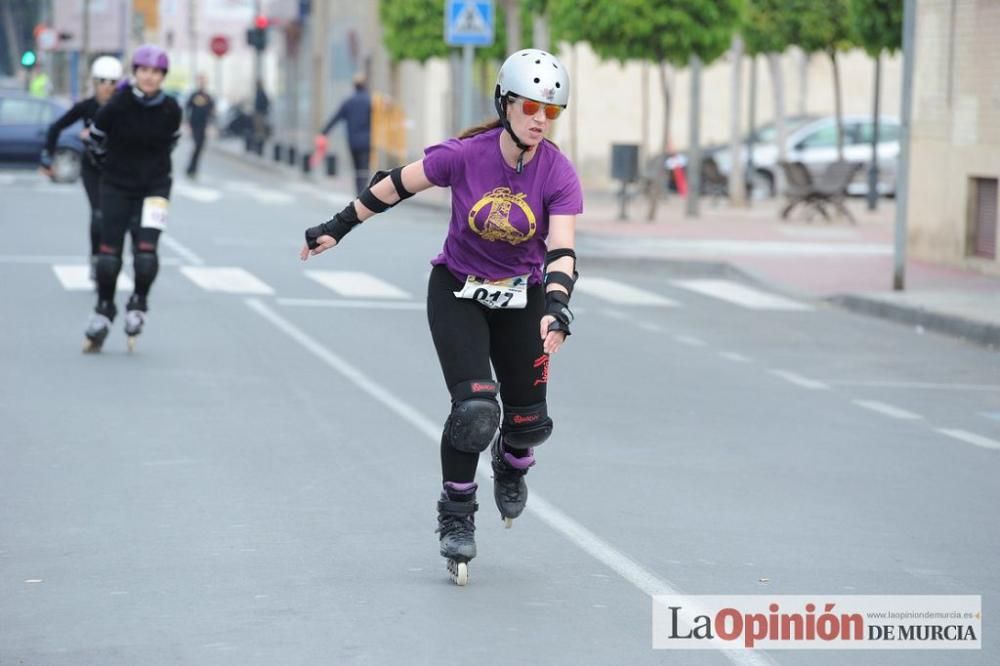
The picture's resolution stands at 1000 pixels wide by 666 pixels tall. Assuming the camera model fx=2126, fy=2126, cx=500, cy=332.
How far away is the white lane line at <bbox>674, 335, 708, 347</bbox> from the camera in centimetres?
1519

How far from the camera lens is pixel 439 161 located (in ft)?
23.0

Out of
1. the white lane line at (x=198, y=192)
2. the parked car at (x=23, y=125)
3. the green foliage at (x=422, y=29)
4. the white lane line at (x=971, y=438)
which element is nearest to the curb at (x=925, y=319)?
the white lane line at (x=971, y=438)

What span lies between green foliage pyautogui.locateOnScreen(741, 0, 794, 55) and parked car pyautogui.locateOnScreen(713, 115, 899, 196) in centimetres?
385

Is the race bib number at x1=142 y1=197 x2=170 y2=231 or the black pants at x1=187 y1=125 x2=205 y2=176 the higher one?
the race bib number at x1=142 y1=197 x2=170 y2=231

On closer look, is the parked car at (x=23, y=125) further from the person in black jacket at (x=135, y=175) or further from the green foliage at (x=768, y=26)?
the person in black jacket at (x=135, y=175)

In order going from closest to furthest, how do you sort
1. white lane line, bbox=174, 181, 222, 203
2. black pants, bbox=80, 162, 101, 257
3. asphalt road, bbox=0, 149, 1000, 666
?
asphalt road, bbox=0, 149, 1000, 666, black pants, bbox=80, 162, 101, 257, white lane line, bbox=174, 181, 222, 203

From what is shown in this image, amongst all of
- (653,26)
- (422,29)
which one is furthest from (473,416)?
(422,29)

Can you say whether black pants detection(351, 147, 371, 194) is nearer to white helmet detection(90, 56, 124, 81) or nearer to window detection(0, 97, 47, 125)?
window detection(0, 97, 47, 125)

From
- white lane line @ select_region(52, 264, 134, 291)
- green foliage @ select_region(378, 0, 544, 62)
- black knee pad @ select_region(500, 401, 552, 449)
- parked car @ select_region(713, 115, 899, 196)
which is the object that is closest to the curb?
white lane line @ select_region(52, 264, 134, 291)

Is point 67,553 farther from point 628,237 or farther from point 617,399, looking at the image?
point 628,237

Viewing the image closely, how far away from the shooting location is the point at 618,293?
762 inches

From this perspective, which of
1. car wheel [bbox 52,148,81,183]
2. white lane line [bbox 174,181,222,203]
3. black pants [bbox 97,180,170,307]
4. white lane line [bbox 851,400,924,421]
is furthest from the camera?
car wheel [bbox 52,148,81,183]

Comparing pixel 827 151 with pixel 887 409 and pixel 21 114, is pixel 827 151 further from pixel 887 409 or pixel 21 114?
pixel 887 409

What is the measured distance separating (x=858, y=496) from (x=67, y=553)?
3448 mm
